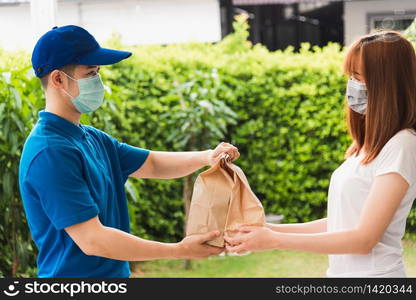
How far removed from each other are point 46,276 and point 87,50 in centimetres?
74

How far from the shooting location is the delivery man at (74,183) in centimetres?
195

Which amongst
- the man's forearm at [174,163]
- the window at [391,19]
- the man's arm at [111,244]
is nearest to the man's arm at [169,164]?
the man's forearm at [174,163]

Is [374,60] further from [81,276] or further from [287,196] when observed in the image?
[287,196]

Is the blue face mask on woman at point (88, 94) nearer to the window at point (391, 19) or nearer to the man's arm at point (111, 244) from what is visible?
the man's arm at point (111, 244)

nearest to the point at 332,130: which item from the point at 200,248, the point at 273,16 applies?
the point at 200,248

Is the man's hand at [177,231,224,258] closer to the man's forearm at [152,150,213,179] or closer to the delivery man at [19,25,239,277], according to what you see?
the delivery man at [19,25,239,277]

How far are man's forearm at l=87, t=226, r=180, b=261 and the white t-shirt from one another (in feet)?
1.98

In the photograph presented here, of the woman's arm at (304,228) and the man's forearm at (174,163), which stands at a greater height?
the man's forearm at (174,163)

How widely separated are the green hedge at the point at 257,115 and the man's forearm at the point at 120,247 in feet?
11.2

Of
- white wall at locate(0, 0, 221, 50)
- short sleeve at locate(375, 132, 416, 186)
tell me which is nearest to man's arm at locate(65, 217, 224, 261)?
short sleeve at locate(375, 132, 416, 186)

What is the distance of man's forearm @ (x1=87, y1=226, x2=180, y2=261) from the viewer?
78.4 inches

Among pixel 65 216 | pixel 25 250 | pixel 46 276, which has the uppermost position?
pixel 65 216

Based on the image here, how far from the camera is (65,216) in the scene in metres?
1.94

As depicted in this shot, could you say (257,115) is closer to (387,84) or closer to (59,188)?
(387,84)
